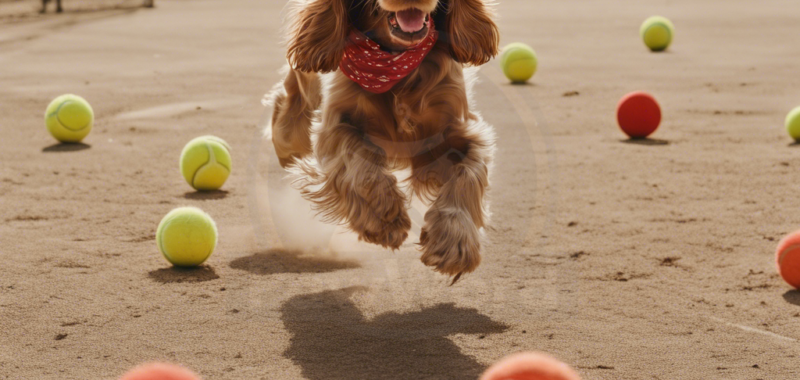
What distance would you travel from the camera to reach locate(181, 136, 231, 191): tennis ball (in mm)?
5684

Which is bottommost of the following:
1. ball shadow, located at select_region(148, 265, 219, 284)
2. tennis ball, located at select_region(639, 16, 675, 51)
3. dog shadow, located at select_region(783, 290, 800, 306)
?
ball shadow, located at select_region(148, 265, 219, 284)

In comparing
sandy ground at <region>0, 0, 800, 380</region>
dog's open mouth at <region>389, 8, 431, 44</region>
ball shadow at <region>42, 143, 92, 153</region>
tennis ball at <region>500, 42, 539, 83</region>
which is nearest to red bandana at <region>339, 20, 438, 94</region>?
dog's open mouth at <region>389, 8, 431, 44</region>

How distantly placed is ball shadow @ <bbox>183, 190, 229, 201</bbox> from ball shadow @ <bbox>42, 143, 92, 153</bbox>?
164cm

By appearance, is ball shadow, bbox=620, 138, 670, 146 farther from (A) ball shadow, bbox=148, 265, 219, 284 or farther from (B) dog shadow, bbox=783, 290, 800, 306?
(A) ball shadow, bbox=148, 265, 219, 284

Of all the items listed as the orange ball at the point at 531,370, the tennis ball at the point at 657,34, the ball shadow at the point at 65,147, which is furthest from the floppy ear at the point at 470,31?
the tennis ball at the point at 657,34

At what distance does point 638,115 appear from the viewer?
7.21 metres

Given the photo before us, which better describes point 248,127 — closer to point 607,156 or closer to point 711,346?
point 607,156

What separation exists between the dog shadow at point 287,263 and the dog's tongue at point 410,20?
1.46 metres

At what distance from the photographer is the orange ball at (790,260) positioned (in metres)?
3.94

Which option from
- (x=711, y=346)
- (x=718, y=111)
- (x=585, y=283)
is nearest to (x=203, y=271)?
(x=585, y=283)

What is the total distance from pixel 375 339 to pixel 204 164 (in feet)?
8.62

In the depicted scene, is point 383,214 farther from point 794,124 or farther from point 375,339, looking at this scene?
point 794,124

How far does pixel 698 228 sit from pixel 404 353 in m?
2.46

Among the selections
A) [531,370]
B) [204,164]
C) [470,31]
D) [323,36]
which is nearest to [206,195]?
[204,164]
